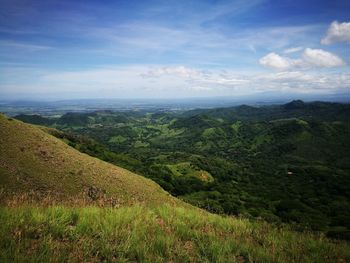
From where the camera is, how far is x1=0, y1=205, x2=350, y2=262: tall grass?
4551mm

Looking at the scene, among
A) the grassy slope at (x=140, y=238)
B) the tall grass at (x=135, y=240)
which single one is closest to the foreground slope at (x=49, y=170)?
the grassy slope at (x=140, y=238)

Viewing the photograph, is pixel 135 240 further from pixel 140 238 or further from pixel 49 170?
pixel 49 170

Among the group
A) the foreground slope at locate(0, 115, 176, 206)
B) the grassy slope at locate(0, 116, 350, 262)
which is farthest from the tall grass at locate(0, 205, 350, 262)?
the foreground slope at locate(0, 115, 176, 206)

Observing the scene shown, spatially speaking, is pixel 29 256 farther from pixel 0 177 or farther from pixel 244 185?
pixel 244 185

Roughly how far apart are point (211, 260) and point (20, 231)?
359 cm

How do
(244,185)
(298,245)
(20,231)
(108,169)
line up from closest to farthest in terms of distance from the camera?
1. (20,231)
2. (298,245)
3. (108,169)
4. (244,185)

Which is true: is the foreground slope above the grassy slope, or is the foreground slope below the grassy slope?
below

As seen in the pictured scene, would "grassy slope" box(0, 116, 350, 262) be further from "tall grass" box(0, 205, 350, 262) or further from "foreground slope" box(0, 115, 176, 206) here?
"foreground slope" box(0, 115, 176, 206)

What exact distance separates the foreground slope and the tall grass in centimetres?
1370

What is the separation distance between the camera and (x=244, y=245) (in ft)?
19.6

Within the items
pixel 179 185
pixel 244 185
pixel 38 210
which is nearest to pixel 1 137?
pixel 38 210

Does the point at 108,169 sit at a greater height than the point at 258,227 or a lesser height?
lesser

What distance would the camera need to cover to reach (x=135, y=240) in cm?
532

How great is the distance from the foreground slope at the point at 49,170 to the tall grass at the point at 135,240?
13.7m
